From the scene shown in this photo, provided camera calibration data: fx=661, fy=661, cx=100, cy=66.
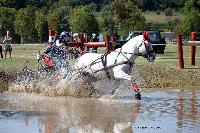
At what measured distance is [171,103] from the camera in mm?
15719

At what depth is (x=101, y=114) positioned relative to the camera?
1363 centimetres

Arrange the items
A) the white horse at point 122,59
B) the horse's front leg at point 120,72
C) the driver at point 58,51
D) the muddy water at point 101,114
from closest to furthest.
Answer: the muddy water at point 101,114 < the horse's front leg at point 120,72 < the white horse at point 122,59 < the driver at point 58,51

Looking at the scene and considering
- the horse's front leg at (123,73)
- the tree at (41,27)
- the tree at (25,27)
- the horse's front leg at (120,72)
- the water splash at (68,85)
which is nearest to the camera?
the horse's front leg at (123,73)

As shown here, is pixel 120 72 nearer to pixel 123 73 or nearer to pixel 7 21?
pixel 123 73

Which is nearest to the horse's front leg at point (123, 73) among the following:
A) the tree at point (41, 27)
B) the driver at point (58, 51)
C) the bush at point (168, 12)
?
the driver at point (58, 51)

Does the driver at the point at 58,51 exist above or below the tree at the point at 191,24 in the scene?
above

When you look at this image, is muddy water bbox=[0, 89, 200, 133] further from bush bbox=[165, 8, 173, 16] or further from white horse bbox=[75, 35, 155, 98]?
bush bbox=[165, 8, 173, 16]

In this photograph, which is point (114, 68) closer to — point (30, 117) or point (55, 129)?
point (30, 117)

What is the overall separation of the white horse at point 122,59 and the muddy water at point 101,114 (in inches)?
27.4

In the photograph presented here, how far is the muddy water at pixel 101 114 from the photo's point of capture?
1173cm

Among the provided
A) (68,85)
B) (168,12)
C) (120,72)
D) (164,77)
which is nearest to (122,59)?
(120,72)

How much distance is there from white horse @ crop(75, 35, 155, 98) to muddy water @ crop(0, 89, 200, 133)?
695 millimetres

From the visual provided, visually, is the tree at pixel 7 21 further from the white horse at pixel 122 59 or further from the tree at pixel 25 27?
the white horse at pixel 122 59

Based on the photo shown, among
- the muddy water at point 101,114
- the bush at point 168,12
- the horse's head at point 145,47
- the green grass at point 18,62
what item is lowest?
the bush at point 168,12
